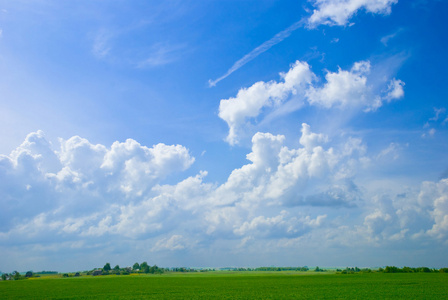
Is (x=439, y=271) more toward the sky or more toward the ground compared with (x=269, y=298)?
more toward the ground

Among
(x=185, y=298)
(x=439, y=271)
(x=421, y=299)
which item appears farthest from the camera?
(x=439, y=271)

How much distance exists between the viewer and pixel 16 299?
51.3 metres

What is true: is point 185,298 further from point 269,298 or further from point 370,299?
point 370,299

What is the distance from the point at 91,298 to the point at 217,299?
2347 centimetres

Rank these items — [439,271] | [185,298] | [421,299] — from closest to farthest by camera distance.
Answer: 1. [421,299]
2. [185,298]
3. [439,271]

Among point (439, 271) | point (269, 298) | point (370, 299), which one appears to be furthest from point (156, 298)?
point (439, 271)

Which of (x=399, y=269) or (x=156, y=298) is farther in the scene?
(x=399, y=269)

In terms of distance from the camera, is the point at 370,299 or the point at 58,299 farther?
the point at 58,299

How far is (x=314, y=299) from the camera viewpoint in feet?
156

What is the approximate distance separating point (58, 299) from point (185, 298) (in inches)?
873

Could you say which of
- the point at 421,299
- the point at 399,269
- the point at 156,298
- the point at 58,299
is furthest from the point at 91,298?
the point at 399,269

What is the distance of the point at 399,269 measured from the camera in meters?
150

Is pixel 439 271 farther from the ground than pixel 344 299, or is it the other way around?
pixel 344 299

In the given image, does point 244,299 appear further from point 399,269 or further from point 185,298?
point 399,269
